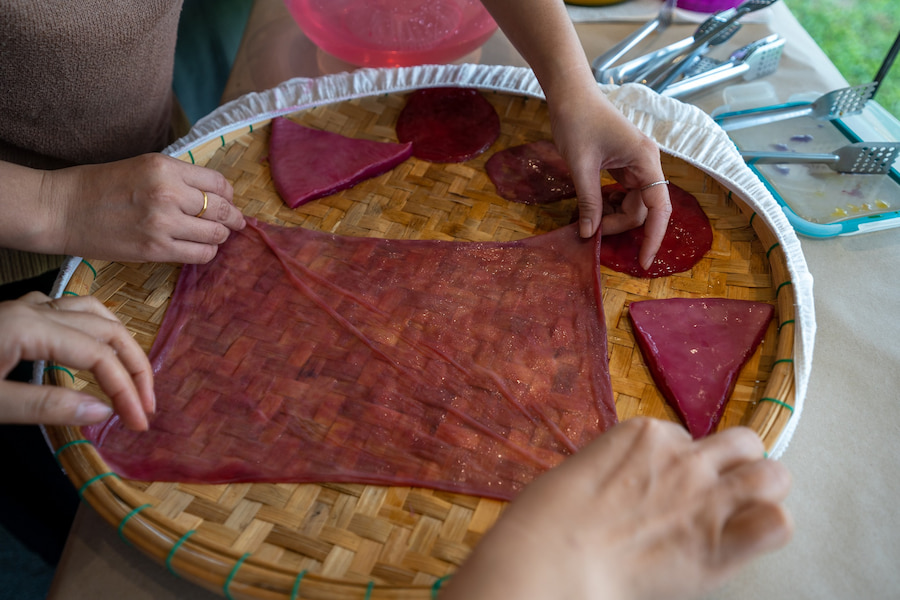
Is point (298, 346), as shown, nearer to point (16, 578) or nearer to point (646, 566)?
point (646, 566)

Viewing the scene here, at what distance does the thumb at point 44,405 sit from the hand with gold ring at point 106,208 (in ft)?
0.96

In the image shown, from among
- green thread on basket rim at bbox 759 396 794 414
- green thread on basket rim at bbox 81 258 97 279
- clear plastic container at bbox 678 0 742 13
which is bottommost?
green thread on basket rim at bbox 81 258 97 279

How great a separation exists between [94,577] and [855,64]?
2793 millimetres

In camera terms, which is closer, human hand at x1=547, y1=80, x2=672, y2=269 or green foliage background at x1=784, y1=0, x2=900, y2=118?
human hand at x1=547, y1=80, x2=672, y2=269

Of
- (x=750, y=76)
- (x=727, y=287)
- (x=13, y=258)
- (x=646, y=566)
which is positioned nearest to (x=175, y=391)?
(x=13, y=258)

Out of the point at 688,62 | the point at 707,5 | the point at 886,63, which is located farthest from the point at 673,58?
the point at 886,63

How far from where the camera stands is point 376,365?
84 centimetres

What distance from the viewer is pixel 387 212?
1.03m

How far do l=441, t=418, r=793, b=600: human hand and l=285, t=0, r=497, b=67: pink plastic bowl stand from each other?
0.91m

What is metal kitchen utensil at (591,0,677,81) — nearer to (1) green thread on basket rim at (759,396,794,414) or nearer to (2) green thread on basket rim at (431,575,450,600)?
(1) green thread on basket rim at (759,396,794,414)

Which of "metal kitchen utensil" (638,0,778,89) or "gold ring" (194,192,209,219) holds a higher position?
"metal kitchen utensil" (638,0,778,89)

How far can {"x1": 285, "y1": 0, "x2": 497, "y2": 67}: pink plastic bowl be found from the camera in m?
1.23

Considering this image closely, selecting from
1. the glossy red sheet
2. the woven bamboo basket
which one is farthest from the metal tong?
the glossy red sheet

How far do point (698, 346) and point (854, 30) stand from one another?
236 cm
